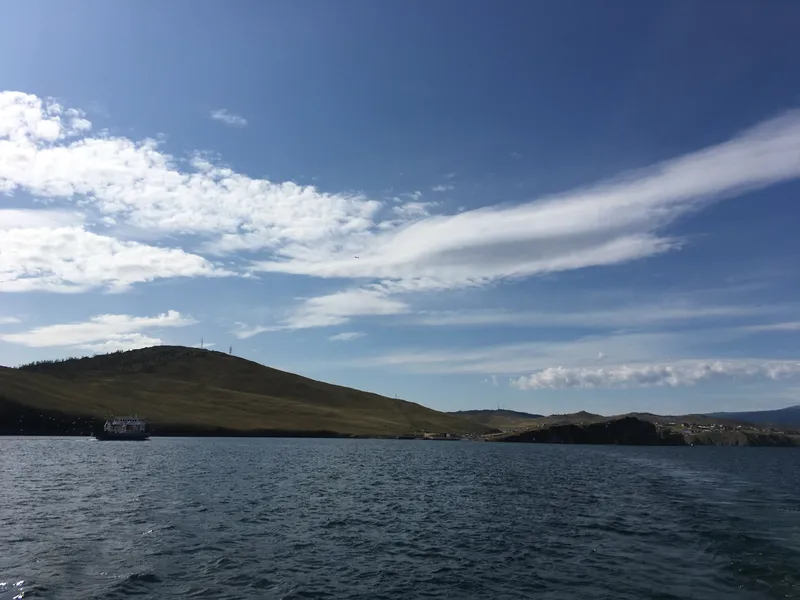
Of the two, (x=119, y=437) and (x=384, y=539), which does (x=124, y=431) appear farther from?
(x=384, y=539)

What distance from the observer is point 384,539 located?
39.4 m

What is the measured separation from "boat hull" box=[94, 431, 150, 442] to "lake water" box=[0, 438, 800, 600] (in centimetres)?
11460

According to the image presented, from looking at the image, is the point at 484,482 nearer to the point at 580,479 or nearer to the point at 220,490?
the point at 580,479

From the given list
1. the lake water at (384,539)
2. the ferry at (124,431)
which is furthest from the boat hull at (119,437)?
the lake water at (384,539)

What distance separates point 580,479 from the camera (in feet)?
277

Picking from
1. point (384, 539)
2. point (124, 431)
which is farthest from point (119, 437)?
point (384, 539)

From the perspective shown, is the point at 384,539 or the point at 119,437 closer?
the point at 384,539

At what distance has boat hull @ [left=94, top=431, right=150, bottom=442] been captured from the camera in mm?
180000

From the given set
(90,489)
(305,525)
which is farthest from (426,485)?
(90,489)

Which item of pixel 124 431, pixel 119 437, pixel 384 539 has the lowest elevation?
pixel 384 539

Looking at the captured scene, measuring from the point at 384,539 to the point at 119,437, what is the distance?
167m

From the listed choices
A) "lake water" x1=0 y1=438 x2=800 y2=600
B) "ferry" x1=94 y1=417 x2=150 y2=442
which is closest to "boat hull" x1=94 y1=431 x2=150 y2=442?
"ferry" x1=94 y1=417 x2=150 y2=442

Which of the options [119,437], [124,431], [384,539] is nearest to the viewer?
[384,539]

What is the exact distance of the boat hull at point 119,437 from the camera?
180 meters
